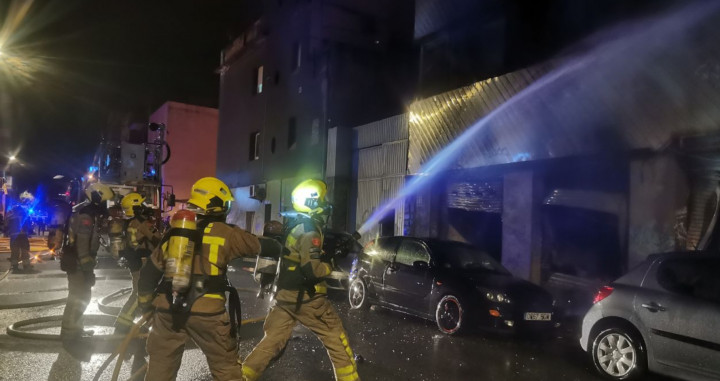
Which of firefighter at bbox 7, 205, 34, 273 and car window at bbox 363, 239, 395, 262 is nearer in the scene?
car window at bbox 363, 239, 395, 262

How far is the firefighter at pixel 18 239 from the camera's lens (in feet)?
43.3

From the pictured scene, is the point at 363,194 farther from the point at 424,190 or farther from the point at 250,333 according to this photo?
the point at 250,333

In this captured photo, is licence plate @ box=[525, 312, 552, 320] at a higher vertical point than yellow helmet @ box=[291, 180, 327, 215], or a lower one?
lower

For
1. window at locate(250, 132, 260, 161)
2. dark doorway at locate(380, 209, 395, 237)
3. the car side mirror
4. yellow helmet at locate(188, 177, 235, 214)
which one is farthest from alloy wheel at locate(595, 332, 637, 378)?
window at locate(250, 132, 260, 161)

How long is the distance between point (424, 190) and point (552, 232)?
418 centimetres

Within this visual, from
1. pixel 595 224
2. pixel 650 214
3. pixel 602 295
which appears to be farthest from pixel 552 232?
pixel 602 295

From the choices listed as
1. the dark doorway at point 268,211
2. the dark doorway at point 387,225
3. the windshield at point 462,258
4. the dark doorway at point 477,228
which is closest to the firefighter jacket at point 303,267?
the windshield at point 462,258

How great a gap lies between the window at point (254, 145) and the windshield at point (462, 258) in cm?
1926

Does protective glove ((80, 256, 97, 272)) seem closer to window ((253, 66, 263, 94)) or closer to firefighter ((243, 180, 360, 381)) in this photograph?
firefighter ((243, 180, 360, 381))

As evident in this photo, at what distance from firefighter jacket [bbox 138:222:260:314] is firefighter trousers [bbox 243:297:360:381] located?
72cm

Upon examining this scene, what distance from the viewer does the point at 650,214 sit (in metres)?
8.98

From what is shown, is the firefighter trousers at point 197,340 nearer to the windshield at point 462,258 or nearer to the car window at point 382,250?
the windshield at point 462,258

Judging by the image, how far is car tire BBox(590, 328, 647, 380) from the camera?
18.0 ft

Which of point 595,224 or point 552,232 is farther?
point 552,232
